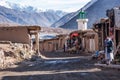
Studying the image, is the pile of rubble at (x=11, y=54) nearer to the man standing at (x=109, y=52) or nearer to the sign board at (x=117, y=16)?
the man standing at (x=109, y=52)

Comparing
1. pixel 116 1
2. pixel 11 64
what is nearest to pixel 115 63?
pixel 11 64

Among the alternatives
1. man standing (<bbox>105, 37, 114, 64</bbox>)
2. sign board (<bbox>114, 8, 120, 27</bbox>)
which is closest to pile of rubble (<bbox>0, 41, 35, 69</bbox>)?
man standing (<bbox>105, 37, 114, 64</bbox>)

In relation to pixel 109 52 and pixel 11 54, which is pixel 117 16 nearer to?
pixel 109 52

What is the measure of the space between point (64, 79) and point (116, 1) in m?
93.9

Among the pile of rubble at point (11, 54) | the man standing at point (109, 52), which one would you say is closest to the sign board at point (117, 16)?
the man standing at point (109, 52)

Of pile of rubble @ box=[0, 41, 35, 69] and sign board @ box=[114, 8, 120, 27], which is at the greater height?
sign board @ box=[114, 8, 120, 27]

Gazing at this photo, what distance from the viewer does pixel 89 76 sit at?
18.3 meters

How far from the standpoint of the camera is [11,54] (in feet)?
98.2

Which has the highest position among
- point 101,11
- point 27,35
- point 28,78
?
point 101,11

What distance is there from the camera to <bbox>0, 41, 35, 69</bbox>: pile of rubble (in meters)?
27.2

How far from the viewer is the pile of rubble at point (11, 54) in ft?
89.2

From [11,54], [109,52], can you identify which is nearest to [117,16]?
[109,52]

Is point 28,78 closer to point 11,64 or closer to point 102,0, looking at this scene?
point 11,64

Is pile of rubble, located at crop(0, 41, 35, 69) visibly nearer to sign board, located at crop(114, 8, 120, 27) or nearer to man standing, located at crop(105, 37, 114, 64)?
man standing, located at crop(105, 37, 114, 64)
